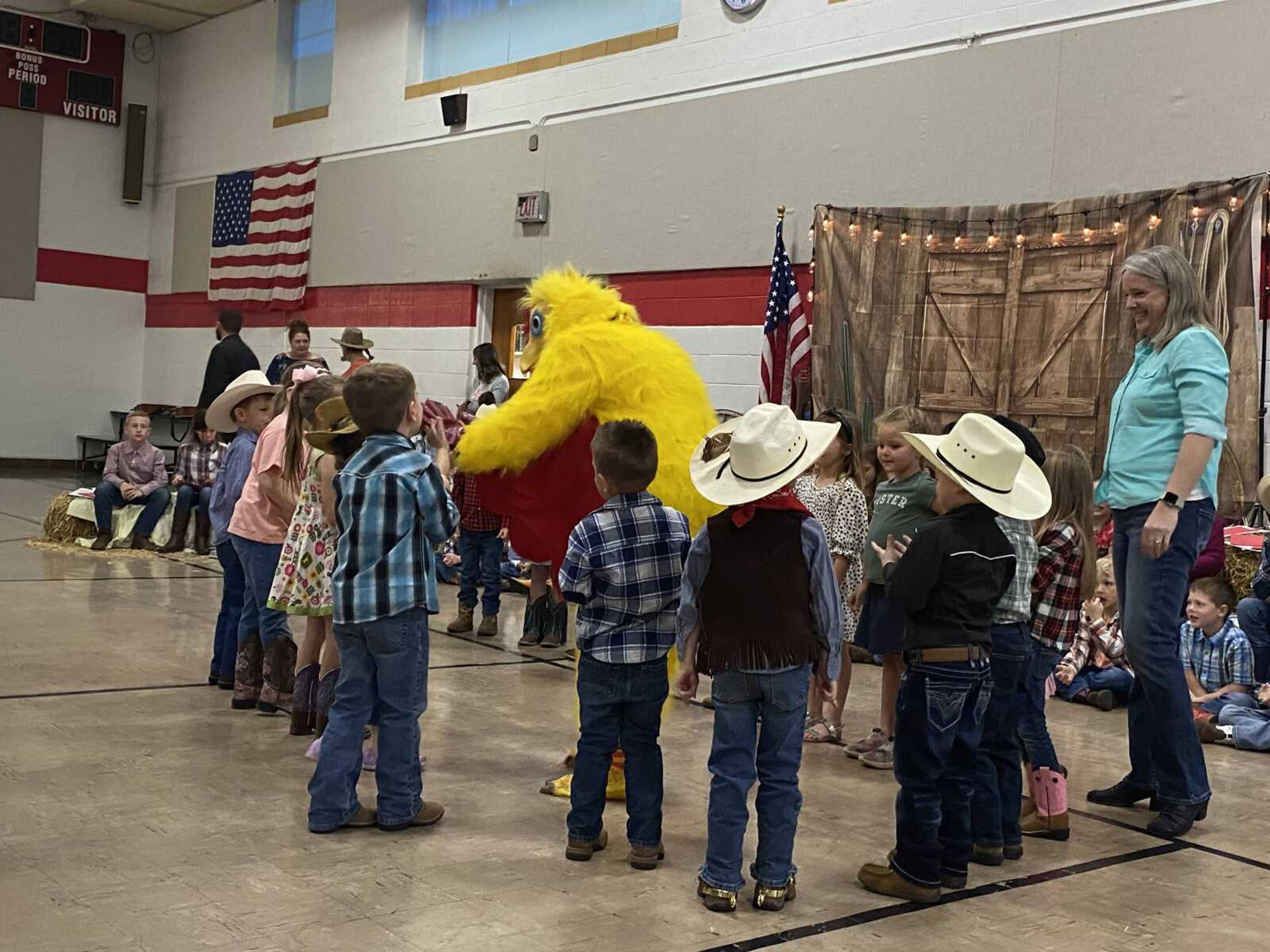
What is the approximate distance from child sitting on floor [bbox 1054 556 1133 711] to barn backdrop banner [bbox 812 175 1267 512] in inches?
50.3

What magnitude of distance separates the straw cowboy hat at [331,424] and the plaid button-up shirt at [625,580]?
96 centimetres

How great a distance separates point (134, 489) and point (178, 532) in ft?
1.54

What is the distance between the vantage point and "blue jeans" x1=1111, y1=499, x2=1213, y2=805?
4.07 metres

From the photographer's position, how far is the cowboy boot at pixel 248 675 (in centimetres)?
534

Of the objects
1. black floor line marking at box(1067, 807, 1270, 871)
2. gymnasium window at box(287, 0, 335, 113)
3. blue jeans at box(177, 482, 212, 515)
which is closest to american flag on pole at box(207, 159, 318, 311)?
gymnasium window at box(287, 0, 335, 113)

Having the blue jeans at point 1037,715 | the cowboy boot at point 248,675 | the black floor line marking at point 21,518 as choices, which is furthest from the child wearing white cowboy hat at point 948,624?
the black floor line marking at point 21,518

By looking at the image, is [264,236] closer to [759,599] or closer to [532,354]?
[532,354]

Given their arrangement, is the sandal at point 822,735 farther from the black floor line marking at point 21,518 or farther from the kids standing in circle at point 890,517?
the black floor line marking at point 21,518

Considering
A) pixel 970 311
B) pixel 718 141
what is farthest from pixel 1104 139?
pixel 718 141

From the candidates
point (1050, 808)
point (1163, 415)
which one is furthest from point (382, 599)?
point (1163, 415)

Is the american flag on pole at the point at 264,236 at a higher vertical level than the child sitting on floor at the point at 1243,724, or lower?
higher

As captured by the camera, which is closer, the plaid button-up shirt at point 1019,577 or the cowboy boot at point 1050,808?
the plaid button-up shirt at point 1019,577

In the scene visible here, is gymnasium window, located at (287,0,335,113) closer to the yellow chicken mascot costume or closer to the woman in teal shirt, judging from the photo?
the yellow chicken mascot costume

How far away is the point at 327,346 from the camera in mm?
14555
